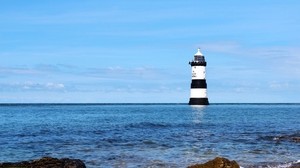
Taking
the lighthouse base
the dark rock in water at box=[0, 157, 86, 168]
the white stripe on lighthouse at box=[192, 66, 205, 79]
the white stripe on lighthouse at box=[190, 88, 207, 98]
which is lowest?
the dark rock in water at box=[0, 157, 86, 168]

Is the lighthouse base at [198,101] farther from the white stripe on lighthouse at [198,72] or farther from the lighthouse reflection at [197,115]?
the white stripe on lighthouse at [198,72]

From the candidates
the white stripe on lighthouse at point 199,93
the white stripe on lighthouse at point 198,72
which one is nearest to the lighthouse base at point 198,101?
the white stripe on lighthouse at point 199,93

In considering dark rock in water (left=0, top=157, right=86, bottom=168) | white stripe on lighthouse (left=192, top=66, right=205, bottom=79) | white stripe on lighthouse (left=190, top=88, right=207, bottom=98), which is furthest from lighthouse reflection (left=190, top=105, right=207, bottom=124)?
dark rock in water (left=0, top=157, right=86, bottom=168)

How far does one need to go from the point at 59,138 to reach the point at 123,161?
15700 millimetres

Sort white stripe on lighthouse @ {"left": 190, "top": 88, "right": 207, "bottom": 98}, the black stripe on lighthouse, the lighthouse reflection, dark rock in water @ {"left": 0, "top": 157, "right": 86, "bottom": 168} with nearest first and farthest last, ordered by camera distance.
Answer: dark rock in water @ {"left": 0, "top": 157, "right": 86, "bottom": 168} < the lighthouse reflection < the black stripe on lighthouse < white stripe on lighthouse @ {"left": 190, "top": 88, "right": 207, "bottom": 98}

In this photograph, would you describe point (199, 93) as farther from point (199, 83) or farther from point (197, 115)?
point (197, 115)

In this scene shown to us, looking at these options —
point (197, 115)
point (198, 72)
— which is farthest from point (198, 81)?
point (197, 115)

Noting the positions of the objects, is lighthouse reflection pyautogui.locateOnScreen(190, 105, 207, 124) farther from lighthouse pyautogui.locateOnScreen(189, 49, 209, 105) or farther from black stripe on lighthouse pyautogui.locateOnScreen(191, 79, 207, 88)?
black stripe on lighthouse pyautogui.locateOnScreen(191, 79, 207, 88)

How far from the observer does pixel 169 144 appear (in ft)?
116

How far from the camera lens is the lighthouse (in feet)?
322

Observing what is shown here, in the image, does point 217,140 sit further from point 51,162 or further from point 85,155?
point 51,162

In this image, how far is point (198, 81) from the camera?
3861 inches

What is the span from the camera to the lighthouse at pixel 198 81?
322ft

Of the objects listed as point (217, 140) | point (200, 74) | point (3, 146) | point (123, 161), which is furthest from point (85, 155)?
point (200, 74)
